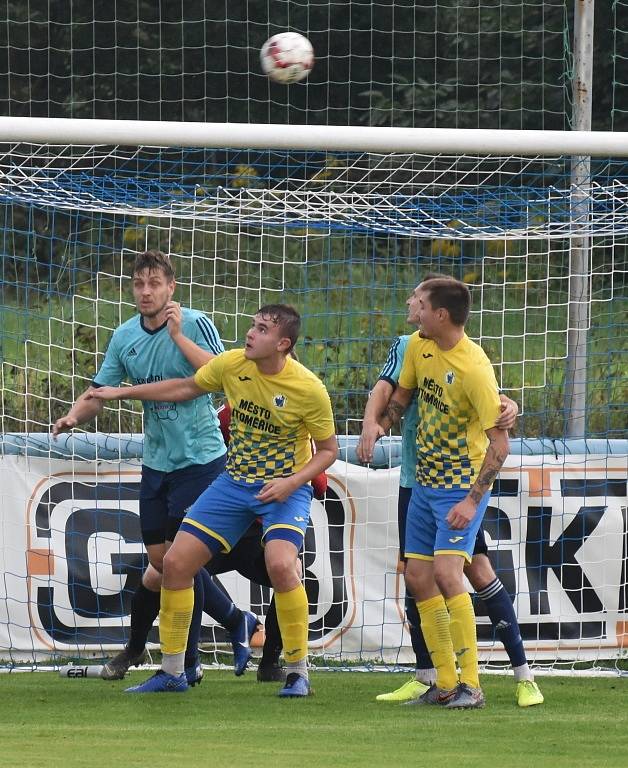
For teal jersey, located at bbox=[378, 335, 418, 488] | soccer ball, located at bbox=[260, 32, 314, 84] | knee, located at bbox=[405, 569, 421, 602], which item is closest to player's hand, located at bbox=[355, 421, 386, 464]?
teal jersey, located at bbox=[378, 335, 418, 488]

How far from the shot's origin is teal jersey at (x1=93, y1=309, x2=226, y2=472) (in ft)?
20.6

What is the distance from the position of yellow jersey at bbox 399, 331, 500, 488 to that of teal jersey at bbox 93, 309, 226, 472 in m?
1.06

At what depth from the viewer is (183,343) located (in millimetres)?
6191

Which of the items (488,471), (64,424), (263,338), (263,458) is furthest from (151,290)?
(488,471)

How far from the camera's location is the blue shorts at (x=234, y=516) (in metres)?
5.91

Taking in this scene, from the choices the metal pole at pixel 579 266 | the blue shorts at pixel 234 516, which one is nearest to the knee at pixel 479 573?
the blue shorts at pixel 234 516

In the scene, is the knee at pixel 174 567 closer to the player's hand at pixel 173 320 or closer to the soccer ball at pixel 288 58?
the player's hand at pixel 173 320

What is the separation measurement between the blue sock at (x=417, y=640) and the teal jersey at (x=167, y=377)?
1159mm

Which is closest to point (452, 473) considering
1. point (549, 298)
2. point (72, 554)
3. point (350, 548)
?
point (350, 548)

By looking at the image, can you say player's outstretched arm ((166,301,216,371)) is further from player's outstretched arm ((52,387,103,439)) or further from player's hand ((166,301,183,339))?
player's outstretched arm ((52,387,103,439))

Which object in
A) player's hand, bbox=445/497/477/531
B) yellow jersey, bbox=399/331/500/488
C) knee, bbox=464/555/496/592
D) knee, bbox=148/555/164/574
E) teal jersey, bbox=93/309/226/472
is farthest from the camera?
knee, bbox=148/555/164/574

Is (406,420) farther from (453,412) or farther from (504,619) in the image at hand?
(504,619)

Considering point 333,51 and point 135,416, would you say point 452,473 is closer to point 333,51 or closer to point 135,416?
point 135,416

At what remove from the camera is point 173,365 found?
630 centimetres
